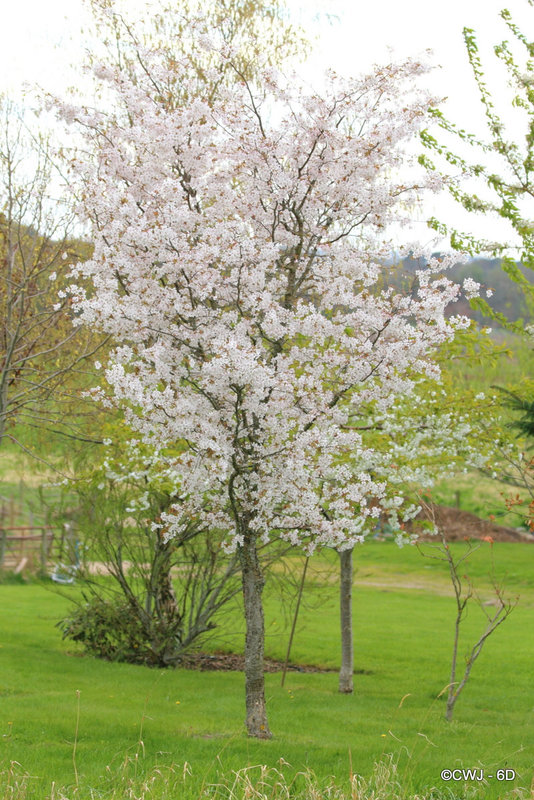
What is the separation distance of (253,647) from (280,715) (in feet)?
7.73

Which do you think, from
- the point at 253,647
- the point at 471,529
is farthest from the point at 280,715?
the point at 471,529

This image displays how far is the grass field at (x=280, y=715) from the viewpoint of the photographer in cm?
650

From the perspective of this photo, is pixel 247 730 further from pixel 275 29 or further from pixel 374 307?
pixel 275 29

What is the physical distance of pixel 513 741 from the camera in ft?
29.6

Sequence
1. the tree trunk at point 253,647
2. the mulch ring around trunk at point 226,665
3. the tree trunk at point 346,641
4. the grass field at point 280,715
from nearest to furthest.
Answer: the grass field at point 280,715 → the tree trunk at point 253,647 → the tree trunk at point 346,641 → the mulch ring around trunk at point 226,665

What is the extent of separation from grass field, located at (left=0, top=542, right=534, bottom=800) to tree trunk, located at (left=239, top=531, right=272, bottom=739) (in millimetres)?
207

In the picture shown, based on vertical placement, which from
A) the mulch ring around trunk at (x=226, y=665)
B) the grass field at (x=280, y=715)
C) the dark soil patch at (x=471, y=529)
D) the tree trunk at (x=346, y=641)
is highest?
the dark soil patch at (x=471, y=529)

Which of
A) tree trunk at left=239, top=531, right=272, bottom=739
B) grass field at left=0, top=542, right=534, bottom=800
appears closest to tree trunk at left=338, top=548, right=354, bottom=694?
grass field at left=0, top=542, right=534, bottom=800

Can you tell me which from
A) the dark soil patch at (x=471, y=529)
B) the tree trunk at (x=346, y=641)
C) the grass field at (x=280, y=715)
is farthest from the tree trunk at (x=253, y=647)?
the dark soil patch at (x=471, y=529)

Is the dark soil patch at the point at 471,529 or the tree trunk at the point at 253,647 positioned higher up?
the dark soil patch at the point at 471,529

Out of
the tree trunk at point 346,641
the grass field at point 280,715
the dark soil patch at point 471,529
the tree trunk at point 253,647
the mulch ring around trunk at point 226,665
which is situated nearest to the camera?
the grass field at point 280,715

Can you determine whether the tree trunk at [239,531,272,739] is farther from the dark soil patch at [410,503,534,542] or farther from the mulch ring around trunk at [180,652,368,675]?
the dark soil patch at [410,503,534,542]

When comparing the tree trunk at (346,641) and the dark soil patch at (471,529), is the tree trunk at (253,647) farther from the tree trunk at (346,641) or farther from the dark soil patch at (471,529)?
the dark soil patch at (471,529)

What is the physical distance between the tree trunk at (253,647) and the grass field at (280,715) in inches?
8.2
